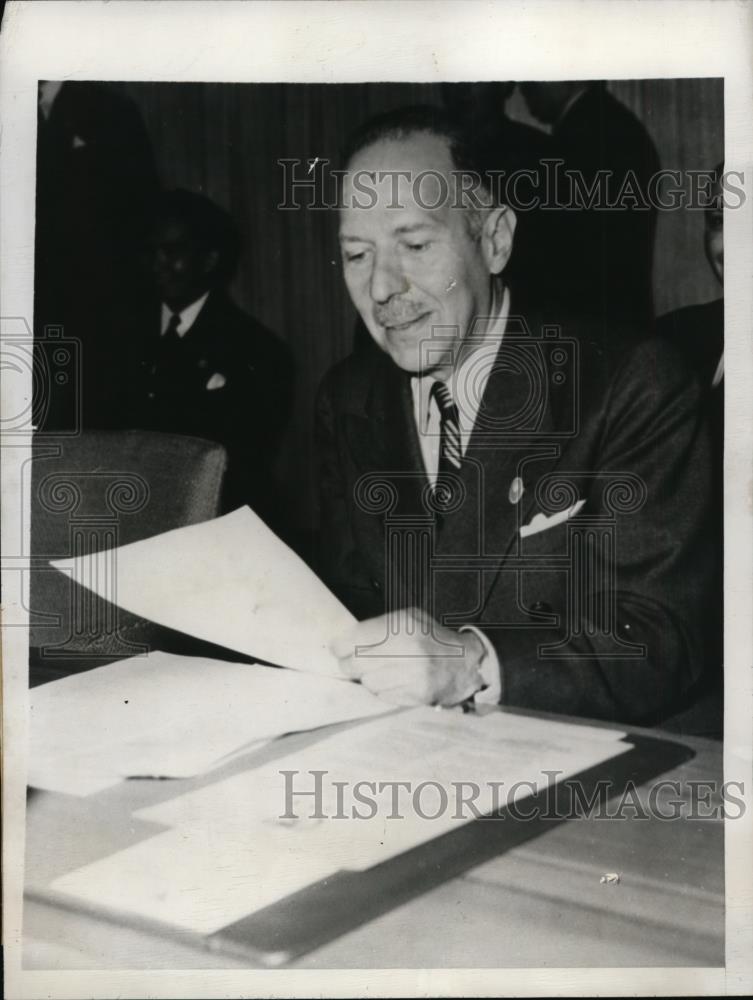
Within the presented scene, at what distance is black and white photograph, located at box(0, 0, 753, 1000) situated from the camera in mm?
1666

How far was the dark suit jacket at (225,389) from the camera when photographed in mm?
1694

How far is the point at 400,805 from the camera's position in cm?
163

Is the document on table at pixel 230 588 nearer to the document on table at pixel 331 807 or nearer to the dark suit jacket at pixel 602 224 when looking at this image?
the document on table at pixel 331 807

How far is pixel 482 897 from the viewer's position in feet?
4.89

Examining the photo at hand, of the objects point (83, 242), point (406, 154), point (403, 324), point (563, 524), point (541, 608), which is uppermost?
point (406, 154)

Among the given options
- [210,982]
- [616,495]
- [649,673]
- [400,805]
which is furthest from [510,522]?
[210,982]

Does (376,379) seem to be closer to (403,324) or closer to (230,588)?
(403,324)

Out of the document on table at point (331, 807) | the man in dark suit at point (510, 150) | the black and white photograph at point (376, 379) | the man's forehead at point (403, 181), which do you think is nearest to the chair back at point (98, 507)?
the black and white photograph at point (376, 379)

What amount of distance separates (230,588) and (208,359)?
37cm

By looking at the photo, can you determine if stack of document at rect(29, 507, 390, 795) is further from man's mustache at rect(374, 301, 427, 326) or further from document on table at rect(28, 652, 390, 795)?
man's mustache at rect(374, 301, 427, 326)

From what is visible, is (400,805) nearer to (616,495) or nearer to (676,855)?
(676,855)

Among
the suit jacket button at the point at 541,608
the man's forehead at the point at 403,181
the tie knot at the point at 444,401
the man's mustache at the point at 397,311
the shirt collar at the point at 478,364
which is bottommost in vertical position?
the suit jacket button at the point at 541,608

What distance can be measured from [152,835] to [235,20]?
50.9 inches

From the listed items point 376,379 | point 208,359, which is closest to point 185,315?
point 208,359
